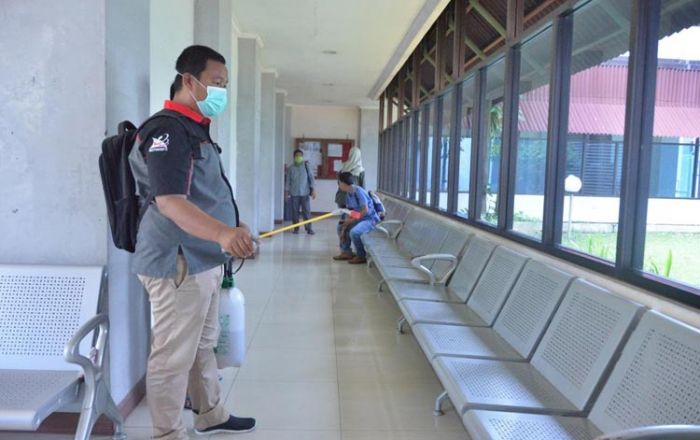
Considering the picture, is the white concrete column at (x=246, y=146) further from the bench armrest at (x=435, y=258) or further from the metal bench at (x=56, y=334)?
the metal bench at (x=56, y=334)

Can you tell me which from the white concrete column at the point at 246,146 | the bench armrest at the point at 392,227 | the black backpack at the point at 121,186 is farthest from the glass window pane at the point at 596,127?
the white concrete column at the point at 246,146

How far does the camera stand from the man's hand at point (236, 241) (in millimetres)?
1750

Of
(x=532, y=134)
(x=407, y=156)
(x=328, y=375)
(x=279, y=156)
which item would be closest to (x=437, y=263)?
(x=532, y=134)

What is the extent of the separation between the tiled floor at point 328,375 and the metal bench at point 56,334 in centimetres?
42

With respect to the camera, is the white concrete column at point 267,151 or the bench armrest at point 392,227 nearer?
the bench armrest at point 392,227

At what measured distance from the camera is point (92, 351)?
2168 millimetres

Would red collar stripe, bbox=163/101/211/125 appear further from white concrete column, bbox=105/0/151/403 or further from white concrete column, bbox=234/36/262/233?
white concrete column, bbox=234/36/262/233

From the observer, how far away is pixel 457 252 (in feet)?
13.8

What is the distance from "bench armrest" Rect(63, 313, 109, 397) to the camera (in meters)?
1.95

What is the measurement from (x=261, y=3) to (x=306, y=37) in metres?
1.66

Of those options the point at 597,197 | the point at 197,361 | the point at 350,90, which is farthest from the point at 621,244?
the point at 350,90

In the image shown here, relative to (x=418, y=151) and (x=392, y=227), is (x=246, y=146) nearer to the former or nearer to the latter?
(x=392, y=227)

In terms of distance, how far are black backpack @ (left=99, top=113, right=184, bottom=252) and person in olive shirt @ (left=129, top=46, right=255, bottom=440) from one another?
54mm

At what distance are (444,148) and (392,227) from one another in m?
1.57
